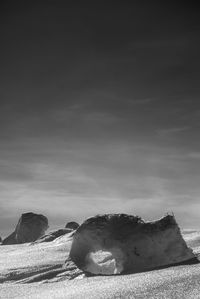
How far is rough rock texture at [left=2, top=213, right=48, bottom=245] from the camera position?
27.1 meters

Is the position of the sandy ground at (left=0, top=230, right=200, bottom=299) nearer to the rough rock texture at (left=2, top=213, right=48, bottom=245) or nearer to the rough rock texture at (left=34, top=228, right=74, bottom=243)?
the rough rock texture at (left=34, top=228, right=74, bottom=243)

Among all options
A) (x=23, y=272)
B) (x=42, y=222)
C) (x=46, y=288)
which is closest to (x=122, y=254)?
(x=46, y=288)

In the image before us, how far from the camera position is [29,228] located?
90.1 ft

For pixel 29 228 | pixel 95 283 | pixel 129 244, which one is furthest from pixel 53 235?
pixel 95 283

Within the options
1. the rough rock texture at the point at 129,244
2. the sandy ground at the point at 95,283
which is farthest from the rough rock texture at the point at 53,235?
the rough rock texture at the point at 129,244

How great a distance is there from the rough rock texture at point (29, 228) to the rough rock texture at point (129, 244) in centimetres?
1639

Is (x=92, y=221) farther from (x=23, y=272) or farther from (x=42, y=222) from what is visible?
(x=42, y=222)

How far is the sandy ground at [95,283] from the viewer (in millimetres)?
8367

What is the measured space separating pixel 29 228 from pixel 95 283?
59.9ft

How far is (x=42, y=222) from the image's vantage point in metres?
27.8

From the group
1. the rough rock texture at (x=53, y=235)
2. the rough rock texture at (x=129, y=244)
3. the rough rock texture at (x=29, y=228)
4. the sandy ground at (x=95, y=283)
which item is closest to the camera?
the sandy ground at (x=95, y=283)

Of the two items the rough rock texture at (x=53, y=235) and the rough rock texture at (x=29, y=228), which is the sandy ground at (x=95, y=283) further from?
the rough rock texture at (x=29, y=228)

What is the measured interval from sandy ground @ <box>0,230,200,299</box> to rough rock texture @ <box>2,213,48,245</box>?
1439 cm

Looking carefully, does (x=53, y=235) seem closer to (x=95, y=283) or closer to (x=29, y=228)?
(x=29, y=228)
